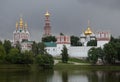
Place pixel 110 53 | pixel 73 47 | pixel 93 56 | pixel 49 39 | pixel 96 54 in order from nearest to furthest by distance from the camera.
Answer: pixel 110 53 → pixel 93 56 → pixel 96 54 → pixel 73 47 → pixel 49 39

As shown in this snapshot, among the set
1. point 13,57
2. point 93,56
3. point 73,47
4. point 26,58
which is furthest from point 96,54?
point 13,57

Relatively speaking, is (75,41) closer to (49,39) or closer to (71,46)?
(49,39)

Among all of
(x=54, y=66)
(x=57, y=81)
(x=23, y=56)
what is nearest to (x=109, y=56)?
(x=54, y=66)

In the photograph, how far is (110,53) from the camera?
7925 cm

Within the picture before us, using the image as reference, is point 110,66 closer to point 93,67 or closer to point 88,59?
point 93,67

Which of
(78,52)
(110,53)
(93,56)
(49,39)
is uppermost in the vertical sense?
(49,39)

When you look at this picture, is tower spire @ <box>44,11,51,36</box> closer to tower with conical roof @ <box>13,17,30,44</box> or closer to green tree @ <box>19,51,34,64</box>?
tower with conical roof @ <box>13,17,30,44</box>

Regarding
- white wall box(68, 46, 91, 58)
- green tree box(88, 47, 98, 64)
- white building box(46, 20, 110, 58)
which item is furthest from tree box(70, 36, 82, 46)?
green tree box(88, 47, 98, 64)

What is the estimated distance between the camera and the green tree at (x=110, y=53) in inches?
3103

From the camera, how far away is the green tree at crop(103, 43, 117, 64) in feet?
259

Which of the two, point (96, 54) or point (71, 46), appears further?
point (71, 46)

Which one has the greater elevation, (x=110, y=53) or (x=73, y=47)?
(x=73, y=47)

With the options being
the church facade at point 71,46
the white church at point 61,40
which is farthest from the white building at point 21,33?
the church facade at point 71,46

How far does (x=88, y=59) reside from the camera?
281 feet
